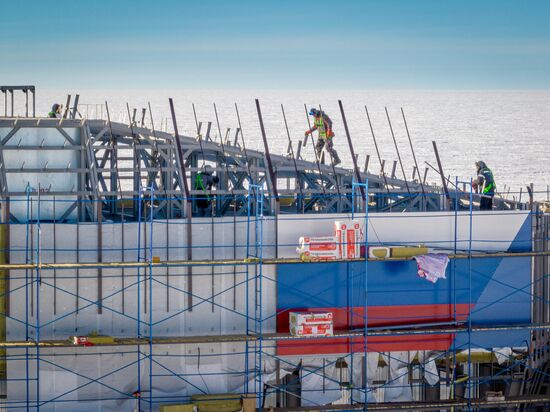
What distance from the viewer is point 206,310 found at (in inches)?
1588

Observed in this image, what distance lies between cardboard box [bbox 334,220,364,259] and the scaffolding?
47 centimetres

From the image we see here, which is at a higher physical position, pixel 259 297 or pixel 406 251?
pixel 406 251

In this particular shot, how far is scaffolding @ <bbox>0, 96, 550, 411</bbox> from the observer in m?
39.6

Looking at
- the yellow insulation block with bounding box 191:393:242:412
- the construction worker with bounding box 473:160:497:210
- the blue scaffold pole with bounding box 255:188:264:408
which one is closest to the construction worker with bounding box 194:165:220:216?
the blue scaffold pole with bounding box 255:188:264:408

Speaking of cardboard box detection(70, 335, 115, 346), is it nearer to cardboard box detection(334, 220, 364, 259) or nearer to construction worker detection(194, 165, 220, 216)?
construction worker detection(194, 165, 220, 216)

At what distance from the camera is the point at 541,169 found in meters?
91.3

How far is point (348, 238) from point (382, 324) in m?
2.85

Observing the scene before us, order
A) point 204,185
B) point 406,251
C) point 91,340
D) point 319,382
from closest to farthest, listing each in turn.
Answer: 1. point 91,340
2. point 406,251
3. point 319,382
4. point 204,185

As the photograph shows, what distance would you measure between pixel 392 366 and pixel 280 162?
717 cm

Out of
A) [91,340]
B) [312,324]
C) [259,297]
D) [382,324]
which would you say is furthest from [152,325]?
[382,324]

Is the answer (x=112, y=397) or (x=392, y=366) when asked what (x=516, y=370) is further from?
(x=112, y=397)

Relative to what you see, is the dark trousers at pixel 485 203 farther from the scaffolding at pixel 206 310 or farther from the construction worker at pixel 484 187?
the scaffolding at pixel 206 310

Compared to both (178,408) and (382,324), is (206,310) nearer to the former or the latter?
(178,408)

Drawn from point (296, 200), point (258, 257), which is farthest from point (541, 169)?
point (258, 257)
